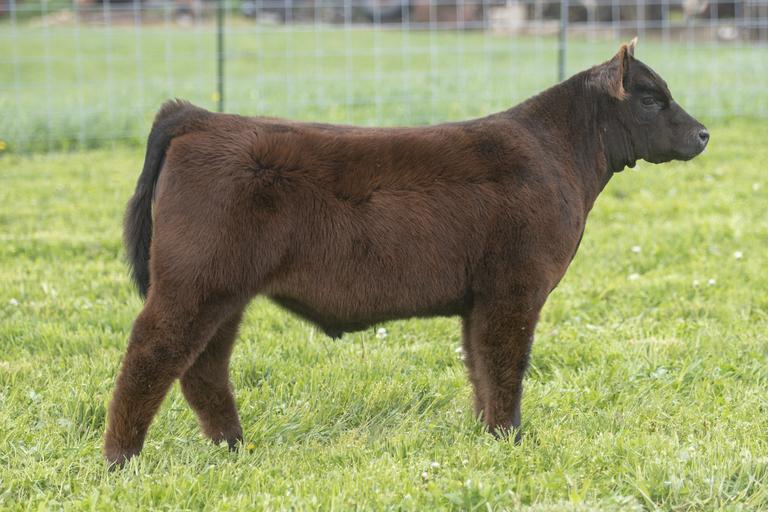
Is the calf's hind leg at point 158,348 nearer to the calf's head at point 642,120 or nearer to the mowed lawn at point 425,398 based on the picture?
the mowed lawn at point 425,398

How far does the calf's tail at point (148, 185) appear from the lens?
3.88m

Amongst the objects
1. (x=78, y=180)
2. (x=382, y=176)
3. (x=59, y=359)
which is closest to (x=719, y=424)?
(x=382, y=176)

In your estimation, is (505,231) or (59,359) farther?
(59,359)

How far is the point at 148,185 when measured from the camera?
3889 millimetres

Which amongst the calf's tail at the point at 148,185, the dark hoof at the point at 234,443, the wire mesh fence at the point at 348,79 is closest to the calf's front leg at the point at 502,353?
the dark hoof at the point at 234,443

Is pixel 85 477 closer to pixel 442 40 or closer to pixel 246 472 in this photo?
pixel 246 472

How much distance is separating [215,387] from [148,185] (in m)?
0.89

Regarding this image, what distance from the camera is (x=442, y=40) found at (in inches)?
931

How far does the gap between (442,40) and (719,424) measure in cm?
2028

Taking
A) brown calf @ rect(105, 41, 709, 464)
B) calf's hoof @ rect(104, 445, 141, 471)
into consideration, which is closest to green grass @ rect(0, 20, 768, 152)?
brown calf @ rect(105, 41, 709, 464)

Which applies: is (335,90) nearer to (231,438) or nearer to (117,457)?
(231,438)

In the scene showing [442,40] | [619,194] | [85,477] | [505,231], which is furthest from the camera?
[442,40]

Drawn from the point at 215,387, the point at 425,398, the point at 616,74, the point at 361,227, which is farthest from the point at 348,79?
the point at 361,227

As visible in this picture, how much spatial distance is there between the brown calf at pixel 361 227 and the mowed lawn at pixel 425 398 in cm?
28
